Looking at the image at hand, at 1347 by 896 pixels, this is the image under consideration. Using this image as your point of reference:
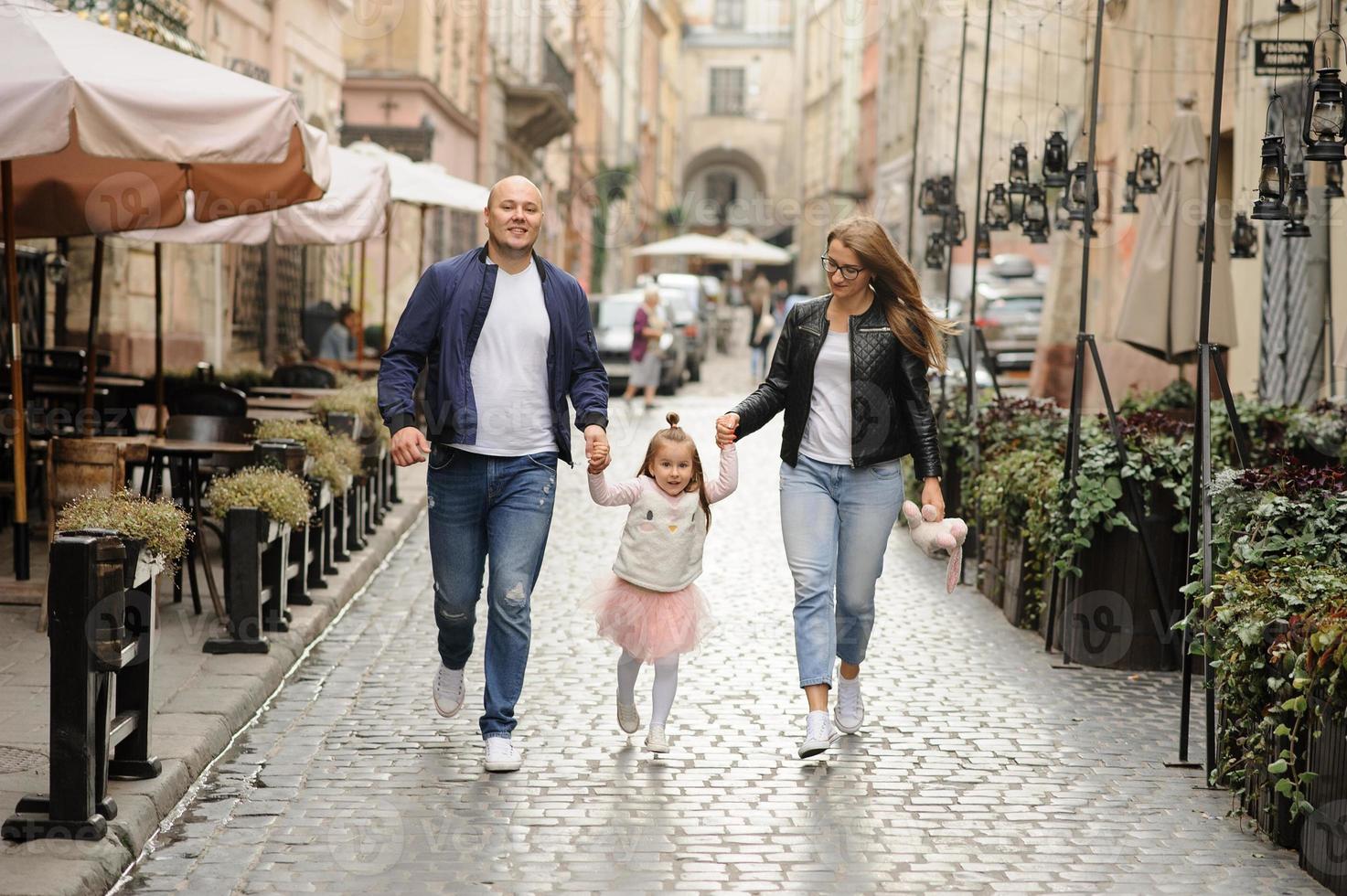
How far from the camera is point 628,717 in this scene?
6.64 metres

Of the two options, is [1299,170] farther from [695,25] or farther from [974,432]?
[695,25]

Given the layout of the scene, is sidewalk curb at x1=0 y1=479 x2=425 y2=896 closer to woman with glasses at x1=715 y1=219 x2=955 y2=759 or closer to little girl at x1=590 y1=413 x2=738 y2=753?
little girl at x1=590 y1=413 x2=738 y2=753

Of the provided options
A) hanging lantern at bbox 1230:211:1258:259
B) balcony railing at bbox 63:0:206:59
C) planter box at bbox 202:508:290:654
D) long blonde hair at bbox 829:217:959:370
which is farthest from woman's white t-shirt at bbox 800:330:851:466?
balcony railing at bbox 63:0:206:59

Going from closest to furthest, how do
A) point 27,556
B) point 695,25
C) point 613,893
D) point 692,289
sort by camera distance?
point 613,893
point 27,556
point 692,289
point 695,25

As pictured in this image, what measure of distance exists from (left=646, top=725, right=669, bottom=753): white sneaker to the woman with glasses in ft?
1.68

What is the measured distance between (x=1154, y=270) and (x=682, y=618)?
6850 millimetres

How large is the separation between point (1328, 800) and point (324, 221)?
8898 mm

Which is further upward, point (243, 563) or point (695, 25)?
point (695, 25)

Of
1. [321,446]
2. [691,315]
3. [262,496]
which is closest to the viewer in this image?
[262,496]

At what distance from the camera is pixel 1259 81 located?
16609mm

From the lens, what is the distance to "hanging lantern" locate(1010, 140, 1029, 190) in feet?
43.5

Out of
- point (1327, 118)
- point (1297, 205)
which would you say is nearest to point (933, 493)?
point (1327, 118)

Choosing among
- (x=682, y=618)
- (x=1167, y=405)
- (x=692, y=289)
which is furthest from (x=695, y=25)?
(x=682, y=618)

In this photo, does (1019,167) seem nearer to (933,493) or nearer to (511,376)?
(933,493)
